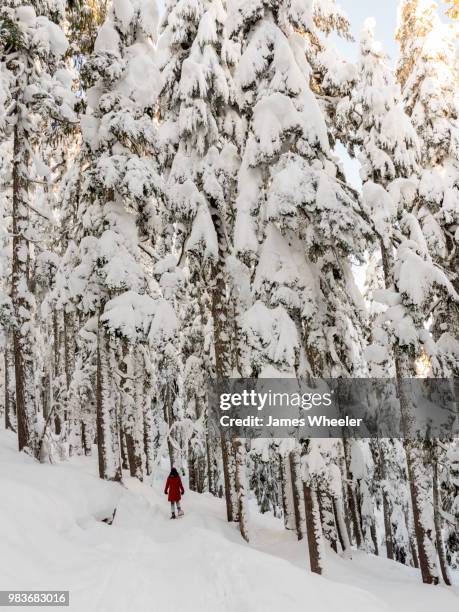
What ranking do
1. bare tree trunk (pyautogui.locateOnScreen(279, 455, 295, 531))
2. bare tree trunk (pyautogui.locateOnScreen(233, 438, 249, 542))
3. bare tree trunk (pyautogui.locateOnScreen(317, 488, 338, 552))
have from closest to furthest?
bare tree trunk (pyautogui.locateOnScreen(233, 438, 249, 542)), bare tree trunk (pyautogui.locateOnScreen(317, 488, 338, 552)), bare tree trunk (pyautogui.locateOnScreen(279, 455, 295, 531))

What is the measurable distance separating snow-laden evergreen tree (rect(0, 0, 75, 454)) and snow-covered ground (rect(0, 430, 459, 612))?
2.00 meters

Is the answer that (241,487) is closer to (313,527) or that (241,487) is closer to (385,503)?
(313,527)

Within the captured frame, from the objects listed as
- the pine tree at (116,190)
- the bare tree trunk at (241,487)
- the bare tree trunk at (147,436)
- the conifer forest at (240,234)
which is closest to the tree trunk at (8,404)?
the bare tree trunk at (147,436)

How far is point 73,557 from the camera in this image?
8.95 meters

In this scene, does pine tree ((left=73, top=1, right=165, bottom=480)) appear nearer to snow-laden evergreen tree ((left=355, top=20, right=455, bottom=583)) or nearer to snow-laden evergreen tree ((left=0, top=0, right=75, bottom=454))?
snow-laden evergreen tree ((left=0, top=0, right=75, bottom=454))

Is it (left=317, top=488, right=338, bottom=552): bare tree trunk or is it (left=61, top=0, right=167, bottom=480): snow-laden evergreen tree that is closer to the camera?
(left=61, top=0, right=167, bottom=480): snow-laden evergreen tree

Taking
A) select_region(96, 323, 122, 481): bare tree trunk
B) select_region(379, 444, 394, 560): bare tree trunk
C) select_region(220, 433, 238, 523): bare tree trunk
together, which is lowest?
select_region(379, 444, 394, 560): bare tree trunk

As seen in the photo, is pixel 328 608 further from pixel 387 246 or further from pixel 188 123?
pixel 188 123

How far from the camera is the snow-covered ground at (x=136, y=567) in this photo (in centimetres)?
748

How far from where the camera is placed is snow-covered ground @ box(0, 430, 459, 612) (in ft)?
24.6

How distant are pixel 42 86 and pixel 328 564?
15.2m

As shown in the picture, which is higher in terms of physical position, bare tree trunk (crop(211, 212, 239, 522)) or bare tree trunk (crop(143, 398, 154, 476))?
bare tree trunk (crop(211, 212, 239, 522))

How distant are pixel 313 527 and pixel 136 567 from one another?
4264mm

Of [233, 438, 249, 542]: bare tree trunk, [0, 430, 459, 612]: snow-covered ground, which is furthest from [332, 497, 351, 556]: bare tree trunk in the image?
[233, 438, 249, 542]: bare tree trunk
